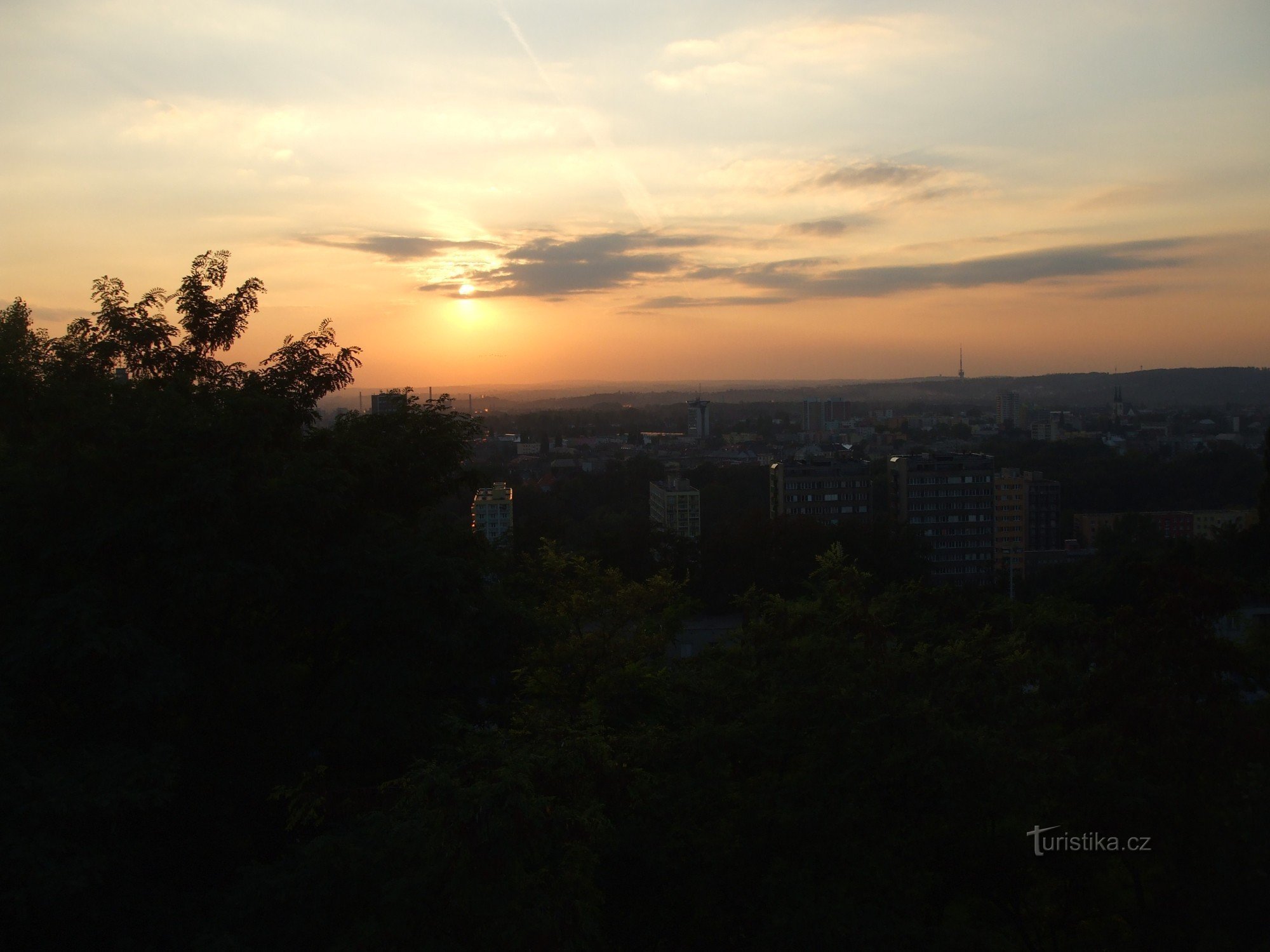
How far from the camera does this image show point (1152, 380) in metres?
138

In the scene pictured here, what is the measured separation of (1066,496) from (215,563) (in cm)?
4679

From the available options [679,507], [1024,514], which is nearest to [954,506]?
[1024,514]

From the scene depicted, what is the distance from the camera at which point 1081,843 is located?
5320 mm

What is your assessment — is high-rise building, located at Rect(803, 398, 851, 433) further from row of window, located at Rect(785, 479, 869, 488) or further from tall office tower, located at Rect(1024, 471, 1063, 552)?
row of window, located at Rect(785, 479, 869, 488)

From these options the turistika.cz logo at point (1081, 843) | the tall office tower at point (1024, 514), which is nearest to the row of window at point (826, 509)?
the tall office tower at point (1024, 514)

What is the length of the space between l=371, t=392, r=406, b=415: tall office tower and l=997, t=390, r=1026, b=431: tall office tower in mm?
97612

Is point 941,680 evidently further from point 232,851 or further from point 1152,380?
point 1152,380

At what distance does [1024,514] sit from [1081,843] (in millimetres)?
37074

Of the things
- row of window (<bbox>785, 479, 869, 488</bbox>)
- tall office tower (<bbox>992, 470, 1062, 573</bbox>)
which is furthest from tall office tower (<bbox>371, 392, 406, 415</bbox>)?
tall office tower (<bbox>992, 470, 1062, 573</bbox>)

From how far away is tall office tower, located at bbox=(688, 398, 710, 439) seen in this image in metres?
102

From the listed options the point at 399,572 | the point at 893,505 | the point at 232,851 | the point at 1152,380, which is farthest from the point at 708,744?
the point at 1152,380

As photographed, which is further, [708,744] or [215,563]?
[215,563]

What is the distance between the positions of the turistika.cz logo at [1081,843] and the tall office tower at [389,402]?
6.94 meters

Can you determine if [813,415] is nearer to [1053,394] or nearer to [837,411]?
[837,411]
